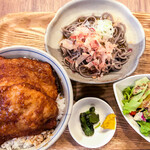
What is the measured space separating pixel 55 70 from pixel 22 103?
0.57 m

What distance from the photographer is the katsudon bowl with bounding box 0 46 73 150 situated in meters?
1.89

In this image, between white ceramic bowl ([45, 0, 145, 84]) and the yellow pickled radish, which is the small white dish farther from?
white ceramic bowl ([45, 0, 145, 84])

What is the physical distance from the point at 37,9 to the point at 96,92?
153cm

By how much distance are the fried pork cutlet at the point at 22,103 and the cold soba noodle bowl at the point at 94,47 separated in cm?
78

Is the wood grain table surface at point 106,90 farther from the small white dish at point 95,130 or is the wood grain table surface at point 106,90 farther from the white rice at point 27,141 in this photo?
the white rice at point 27,141

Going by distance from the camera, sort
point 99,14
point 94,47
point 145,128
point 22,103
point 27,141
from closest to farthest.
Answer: point 22,103
point 27,141
point 145,128
point 94,47
point 99,14

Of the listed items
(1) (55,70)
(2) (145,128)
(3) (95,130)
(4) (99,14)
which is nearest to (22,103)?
(1) (55,70)

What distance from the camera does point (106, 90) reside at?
2.53 meters

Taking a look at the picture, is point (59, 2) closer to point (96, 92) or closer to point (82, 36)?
point (82, 36)

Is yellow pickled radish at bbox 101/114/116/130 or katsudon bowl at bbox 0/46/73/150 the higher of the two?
katsudon bowl at bbox 0/46/73/150

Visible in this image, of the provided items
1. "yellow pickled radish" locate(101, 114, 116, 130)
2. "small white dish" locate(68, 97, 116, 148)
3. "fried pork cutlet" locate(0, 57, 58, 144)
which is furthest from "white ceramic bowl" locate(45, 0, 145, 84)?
"fried pork cutlet" locate(0, 57, 58, 144)

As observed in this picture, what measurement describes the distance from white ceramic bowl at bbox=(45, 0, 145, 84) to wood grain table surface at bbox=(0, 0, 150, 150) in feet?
0.64

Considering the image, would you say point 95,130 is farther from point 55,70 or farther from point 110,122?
point 55,70

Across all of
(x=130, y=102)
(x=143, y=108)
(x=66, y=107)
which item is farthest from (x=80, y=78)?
(x=143, y=108)
